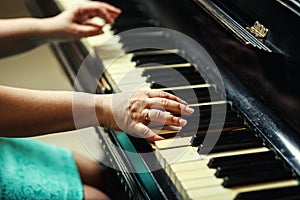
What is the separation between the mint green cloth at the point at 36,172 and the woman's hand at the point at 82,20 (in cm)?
33

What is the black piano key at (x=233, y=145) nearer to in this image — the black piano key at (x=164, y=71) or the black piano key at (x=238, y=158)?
the black piano key at (x=238, y=158)

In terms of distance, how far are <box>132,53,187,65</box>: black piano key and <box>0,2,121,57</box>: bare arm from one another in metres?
0.15

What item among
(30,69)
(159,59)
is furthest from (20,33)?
(30,69)

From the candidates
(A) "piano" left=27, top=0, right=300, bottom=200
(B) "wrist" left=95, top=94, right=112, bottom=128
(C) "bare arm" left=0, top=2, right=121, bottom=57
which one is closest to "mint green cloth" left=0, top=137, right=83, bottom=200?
(A) "piano" left=27, top=0, right=300, bottom=200

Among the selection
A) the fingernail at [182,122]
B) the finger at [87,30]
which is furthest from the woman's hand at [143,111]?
the finger at [87,30]

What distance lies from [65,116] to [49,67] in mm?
1603

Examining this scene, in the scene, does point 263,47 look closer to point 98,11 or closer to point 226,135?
point 226,135

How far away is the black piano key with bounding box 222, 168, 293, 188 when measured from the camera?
0.89 meters

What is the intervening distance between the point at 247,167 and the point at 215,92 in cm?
31


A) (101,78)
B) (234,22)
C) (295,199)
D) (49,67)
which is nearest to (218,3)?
(234,22)

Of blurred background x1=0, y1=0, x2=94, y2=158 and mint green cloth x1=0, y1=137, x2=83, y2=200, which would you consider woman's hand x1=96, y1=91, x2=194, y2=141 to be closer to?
mint green cloth x1=0, y1=137, x2=83, y2=200

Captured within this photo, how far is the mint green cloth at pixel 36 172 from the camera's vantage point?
1177mm

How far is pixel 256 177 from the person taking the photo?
899 mm

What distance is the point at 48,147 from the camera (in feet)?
4.48
